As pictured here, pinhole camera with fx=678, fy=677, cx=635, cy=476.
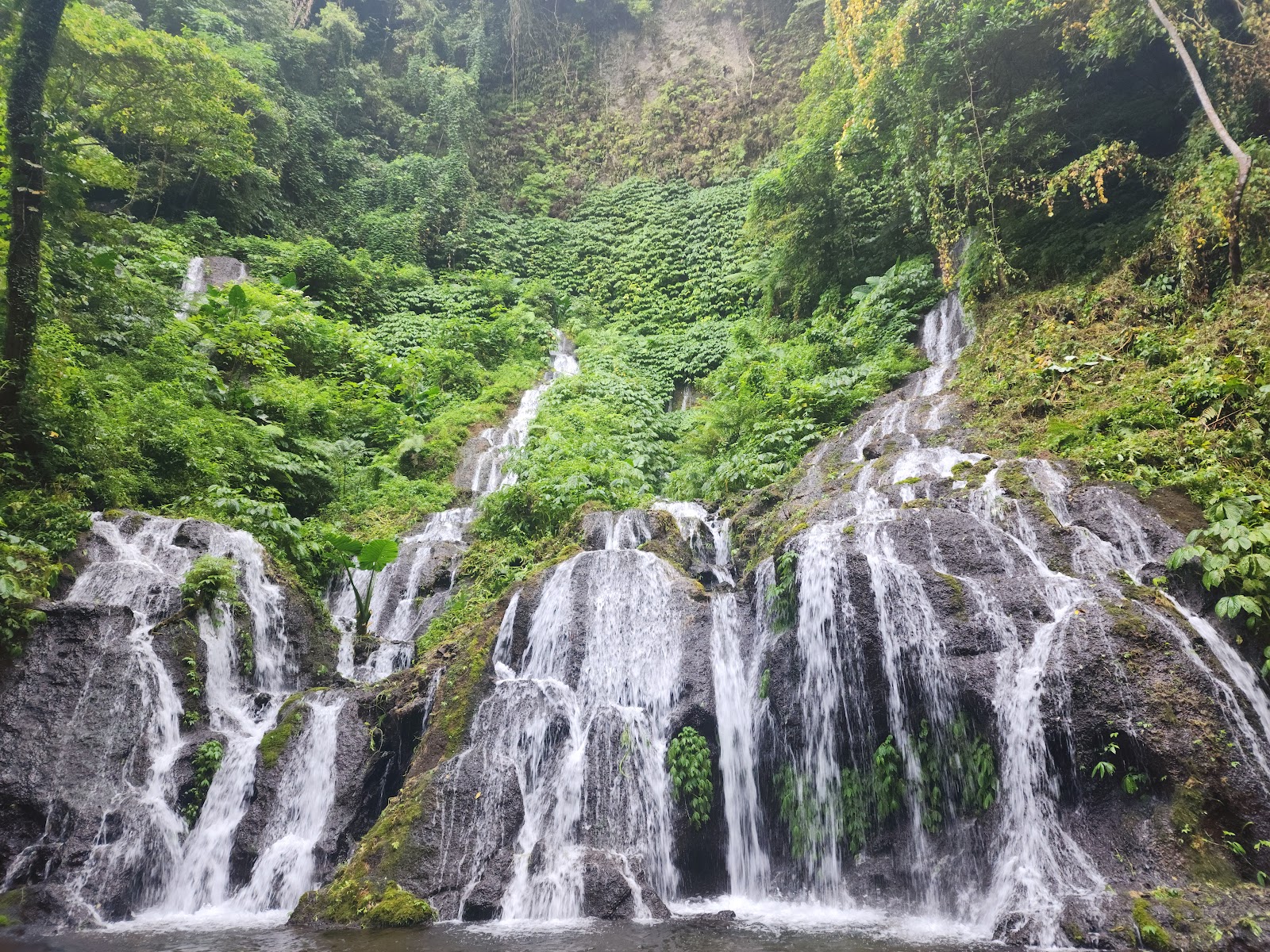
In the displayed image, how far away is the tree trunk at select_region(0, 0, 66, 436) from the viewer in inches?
261

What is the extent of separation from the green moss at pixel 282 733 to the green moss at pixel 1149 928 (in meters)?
6.87

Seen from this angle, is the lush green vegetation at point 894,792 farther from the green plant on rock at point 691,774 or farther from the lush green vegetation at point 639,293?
the lush green vegetation at point 639,293

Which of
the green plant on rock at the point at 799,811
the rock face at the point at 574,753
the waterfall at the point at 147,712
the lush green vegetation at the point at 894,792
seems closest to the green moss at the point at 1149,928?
the lush green vegetation at the point at 894,792

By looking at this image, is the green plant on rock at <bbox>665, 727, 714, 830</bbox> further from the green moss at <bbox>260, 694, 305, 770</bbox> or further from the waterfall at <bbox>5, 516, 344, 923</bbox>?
the green moss at <bbox>260, 694, 305, 770</bbox>

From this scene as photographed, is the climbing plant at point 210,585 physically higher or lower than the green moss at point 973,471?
lower

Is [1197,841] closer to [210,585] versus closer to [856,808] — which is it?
[856,808]

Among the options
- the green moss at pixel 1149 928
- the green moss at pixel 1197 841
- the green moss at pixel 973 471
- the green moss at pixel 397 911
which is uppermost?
the green moss at pixel 973 471

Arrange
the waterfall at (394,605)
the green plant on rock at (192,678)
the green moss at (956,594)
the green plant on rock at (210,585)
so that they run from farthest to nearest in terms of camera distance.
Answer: the waterfall at (394,605), the green plant on rock at (210,585), the green plant on rock at (192,678), the green moss at (956,594)

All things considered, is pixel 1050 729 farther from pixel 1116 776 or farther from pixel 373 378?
pixel 373 378

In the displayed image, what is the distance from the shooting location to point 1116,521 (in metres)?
6.55

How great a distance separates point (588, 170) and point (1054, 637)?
27.9 meters

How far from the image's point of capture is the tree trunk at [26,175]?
21.7 ft

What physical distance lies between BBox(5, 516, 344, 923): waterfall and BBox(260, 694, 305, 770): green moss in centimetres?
11

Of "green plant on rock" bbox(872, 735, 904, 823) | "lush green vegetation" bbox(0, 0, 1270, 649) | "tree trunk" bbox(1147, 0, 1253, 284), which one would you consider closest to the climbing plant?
"lush green vegetation" bbox(0, 0, 1270, 649)
